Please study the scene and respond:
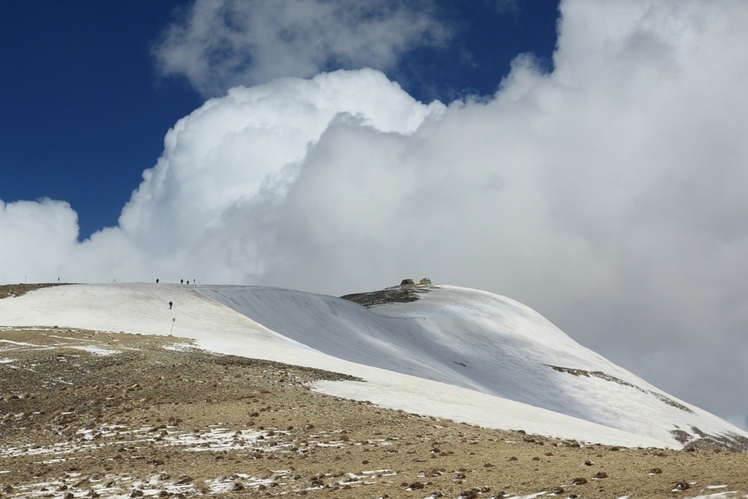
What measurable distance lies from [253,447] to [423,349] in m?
55.7

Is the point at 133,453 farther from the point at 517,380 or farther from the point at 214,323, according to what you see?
the point at 517,380

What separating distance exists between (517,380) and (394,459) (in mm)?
60342

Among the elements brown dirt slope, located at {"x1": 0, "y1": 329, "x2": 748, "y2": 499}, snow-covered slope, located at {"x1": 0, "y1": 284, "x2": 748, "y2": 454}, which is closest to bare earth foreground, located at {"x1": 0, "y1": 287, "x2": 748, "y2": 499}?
brown dirt slope, located at {"x1": 0, "y1": 329, "x2": 748, "y2": 499}

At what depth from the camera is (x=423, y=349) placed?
249 ft

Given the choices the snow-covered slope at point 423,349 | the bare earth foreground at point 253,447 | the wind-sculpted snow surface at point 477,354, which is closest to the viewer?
the bare earth foreground at point 253,447

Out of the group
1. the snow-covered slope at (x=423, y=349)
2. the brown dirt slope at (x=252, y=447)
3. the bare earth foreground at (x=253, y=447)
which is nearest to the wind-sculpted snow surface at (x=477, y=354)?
the snow-covered slope at (x=423, y=349)

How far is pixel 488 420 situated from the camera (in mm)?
28953

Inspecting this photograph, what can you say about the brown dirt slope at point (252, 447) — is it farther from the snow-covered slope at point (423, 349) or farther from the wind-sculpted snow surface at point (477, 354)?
the wind-sculpted snow surface at point (477, 354)

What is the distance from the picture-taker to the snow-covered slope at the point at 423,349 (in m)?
35.0

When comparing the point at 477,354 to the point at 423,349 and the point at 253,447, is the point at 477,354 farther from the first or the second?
the point at 253,447

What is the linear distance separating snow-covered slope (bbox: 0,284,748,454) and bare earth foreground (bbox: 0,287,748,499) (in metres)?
5.21

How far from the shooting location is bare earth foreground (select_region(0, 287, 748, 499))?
14.8 meters

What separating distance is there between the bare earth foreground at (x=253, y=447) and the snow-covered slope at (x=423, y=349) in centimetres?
521

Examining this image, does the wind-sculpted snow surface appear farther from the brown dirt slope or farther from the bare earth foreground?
the bare earth foreground
